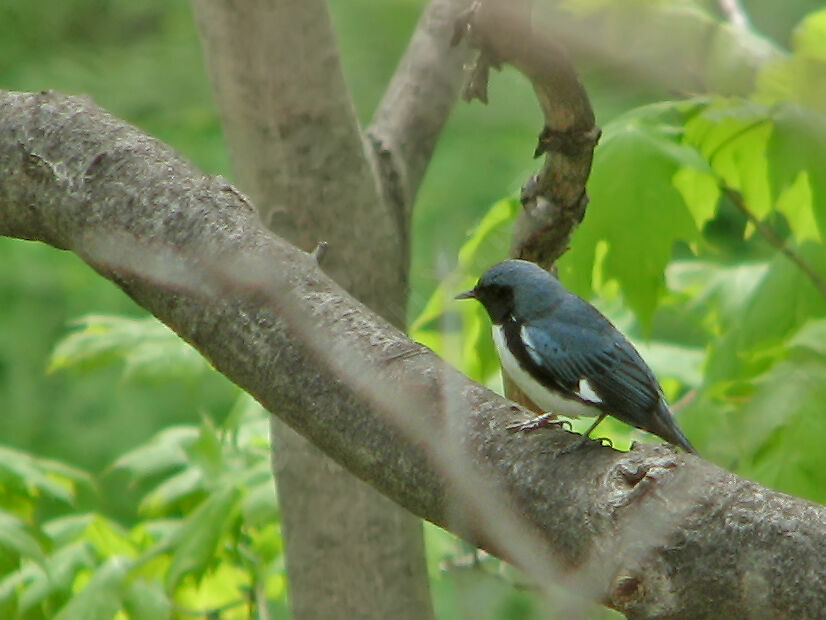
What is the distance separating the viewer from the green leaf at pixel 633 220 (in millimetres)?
1833

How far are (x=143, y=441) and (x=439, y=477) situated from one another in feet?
11.8

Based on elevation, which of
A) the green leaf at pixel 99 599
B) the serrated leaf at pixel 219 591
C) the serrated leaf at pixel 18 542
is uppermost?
the serrated leaf at pixel 18 542

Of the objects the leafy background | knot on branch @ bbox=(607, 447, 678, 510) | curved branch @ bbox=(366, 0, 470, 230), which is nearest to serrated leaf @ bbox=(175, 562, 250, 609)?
the leafy background

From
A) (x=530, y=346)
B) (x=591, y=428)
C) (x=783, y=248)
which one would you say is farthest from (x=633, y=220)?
(x=591, y=428)

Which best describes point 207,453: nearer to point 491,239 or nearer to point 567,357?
point 491,239

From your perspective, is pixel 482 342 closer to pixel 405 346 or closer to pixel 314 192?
pixel 314 192

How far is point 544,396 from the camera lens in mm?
1598

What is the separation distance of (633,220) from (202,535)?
0.89 meters

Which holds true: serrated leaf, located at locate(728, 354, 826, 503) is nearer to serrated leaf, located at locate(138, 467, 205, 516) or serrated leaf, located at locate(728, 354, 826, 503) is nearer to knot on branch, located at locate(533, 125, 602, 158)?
knot on branch, located at locate(533, 125, 602, 158)

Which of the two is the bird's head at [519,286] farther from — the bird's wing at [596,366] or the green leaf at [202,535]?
the green leaf at [202,535]

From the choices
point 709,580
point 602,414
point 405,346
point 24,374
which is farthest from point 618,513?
point 24,374

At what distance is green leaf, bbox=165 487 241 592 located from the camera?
1931 millimetres

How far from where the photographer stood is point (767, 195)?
1989 mm

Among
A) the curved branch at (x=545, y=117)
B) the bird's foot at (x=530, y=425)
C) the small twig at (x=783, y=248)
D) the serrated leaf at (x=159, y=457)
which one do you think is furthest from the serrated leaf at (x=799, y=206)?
the serrated leaf at (x=159, y=457)
